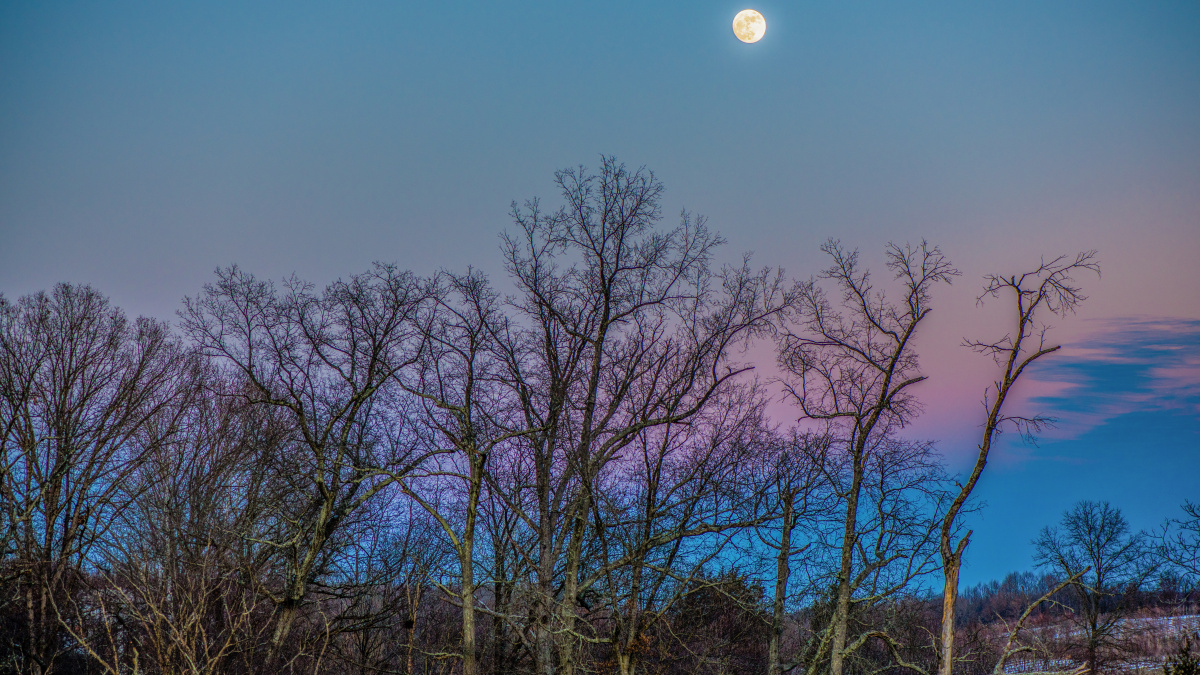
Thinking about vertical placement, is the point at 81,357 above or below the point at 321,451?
above

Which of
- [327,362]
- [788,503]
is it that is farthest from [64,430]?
[788,503]

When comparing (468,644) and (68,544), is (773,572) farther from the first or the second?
(68,544)

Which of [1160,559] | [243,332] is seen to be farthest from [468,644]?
[1160,559]

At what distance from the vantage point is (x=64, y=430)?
21.8 m

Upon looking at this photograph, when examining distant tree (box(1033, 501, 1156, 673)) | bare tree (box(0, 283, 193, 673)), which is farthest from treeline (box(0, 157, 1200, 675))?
distant tree (box(1033, 501, 1156, 673))

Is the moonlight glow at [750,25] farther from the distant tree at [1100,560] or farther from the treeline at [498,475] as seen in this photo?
the distant tree at [1100,560]

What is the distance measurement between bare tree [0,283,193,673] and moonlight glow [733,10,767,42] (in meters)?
24.4

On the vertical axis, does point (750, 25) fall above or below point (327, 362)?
above

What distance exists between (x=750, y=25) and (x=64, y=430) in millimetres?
27800

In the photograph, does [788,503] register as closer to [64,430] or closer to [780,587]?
[780,587]

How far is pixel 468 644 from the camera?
11852mm

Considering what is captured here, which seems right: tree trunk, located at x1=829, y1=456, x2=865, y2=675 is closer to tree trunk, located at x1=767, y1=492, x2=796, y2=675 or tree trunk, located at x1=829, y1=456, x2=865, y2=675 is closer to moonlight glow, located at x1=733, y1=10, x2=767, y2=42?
tree trunk, located at x1=767, y1=492, x2=796, y2=675

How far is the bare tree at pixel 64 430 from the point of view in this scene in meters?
20.3

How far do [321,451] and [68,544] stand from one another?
8.36 m
